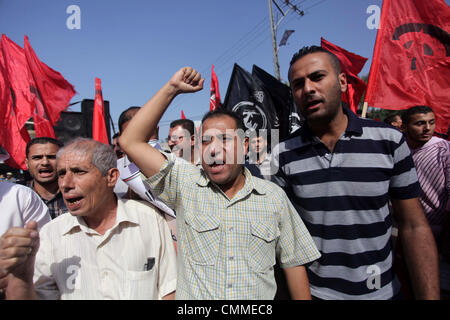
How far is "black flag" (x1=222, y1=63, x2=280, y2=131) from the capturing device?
4180 mm

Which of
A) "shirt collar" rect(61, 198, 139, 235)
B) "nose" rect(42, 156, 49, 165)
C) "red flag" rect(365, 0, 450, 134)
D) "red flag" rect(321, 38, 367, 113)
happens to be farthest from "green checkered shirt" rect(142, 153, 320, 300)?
"red flag" rect(321, 38, 367, 113)

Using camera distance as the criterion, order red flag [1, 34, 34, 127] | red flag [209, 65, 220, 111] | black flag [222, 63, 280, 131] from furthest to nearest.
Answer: red flag [209, 65, 220, 111]
black flag [222, 63, 280, 131]
red flag [1, 34, 34, 127]

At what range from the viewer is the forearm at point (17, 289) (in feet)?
3.57

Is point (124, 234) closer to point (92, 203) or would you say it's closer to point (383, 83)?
point (92, 203)

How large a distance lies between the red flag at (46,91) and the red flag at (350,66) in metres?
4.78

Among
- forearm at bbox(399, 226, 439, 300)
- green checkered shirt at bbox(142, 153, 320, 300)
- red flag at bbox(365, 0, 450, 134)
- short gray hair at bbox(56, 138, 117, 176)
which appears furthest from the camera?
red flag at bbox(365, 0, 450, 134)

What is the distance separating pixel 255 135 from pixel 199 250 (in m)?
2.53

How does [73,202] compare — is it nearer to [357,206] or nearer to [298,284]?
[298,284]

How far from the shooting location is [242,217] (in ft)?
4.83

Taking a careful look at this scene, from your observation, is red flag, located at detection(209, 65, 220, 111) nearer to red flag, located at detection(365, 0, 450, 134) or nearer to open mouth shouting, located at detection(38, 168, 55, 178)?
red flag, located at detection(365, 0, 450, 134)

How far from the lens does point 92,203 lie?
1635 mm

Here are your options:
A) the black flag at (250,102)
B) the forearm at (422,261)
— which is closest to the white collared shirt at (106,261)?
the forearm at (422,261)

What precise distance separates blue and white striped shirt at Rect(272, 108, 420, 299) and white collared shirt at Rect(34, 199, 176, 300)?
1020 mm
